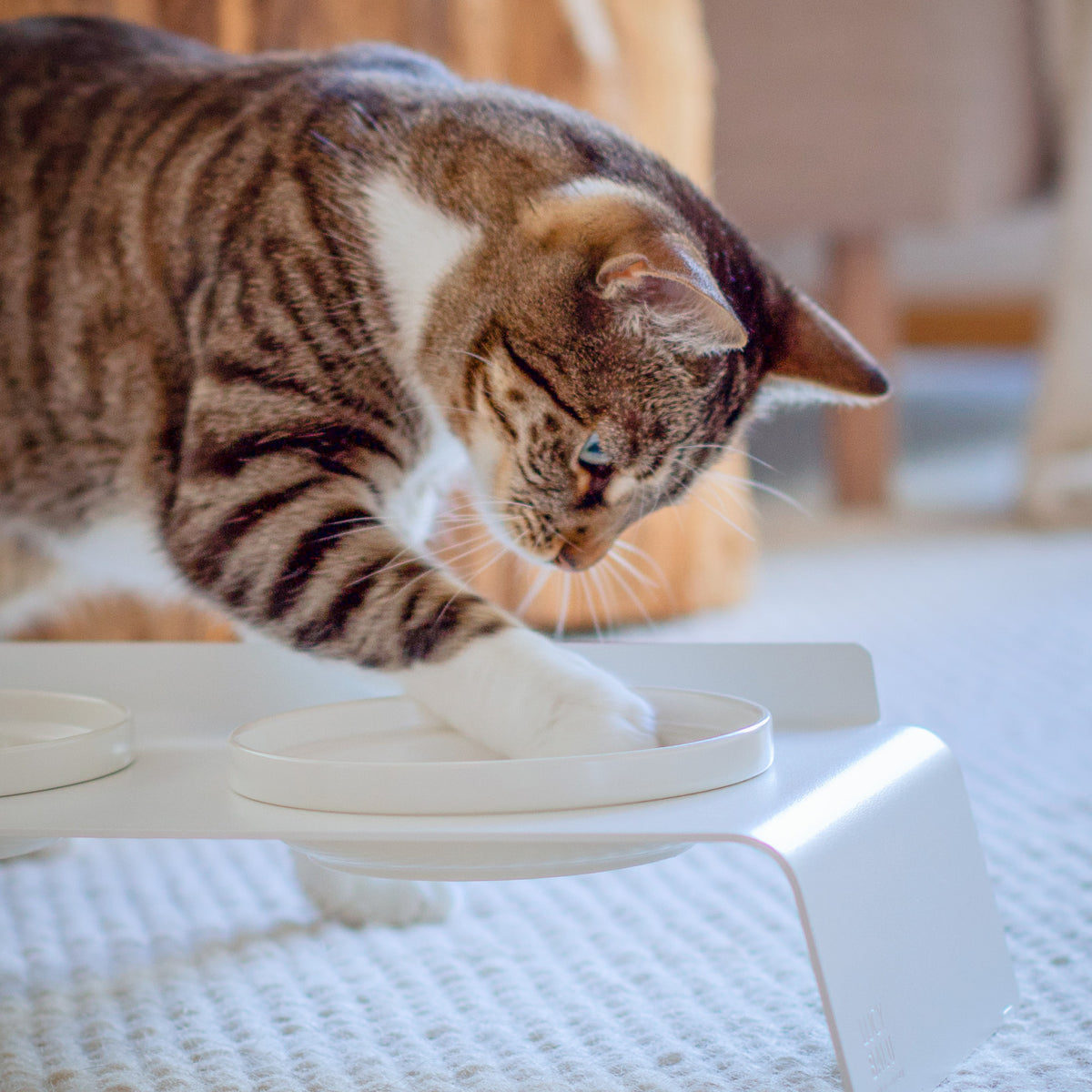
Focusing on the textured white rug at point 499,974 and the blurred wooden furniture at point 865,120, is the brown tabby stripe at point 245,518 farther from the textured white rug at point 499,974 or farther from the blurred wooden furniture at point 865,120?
the blurred wooden furniture at point 865,120

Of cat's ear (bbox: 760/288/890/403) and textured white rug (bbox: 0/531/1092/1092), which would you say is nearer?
textured white rug (bbox: 0/531/1092/1092)

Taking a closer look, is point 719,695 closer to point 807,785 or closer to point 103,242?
point 807,785

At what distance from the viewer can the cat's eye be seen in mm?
1020

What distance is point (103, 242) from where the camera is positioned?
1.21 m

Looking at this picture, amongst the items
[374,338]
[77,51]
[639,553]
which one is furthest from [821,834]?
[77,51]

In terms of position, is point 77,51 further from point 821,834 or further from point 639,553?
point 821,834

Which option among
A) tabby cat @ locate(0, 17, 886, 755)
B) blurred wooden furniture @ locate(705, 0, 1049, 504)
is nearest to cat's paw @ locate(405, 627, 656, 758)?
tabby cat @ locate(0, 17, 886, 755)

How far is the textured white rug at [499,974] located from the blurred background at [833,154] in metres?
0.57

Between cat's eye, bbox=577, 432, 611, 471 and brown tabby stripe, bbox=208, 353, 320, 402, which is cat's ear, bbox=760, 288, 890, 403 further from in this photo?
brown tabby stripe, bbox=208, 353, 320, 402

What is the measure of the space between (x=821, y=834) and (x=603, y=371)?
0.46 meters

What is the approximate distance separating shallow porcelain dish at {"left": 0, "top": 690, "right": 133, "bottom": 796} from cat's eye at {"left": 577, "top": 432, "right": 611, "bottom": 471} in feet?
1.26

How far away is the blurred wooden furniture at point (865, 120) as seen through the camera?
8.05 ft

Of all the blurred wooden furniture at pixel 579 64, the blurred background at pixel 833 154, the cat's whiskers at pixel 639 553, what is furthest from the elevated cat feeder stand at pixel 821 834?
the blurred background at pixel 833 154

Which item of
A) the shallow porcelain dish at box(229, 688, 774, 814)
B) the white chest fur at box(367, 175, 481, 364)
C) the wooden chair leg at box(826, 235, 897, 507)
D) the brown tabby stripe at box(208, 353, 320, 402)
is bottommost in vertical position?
the wooden chair leg at box(826, 235, 897, 507)
